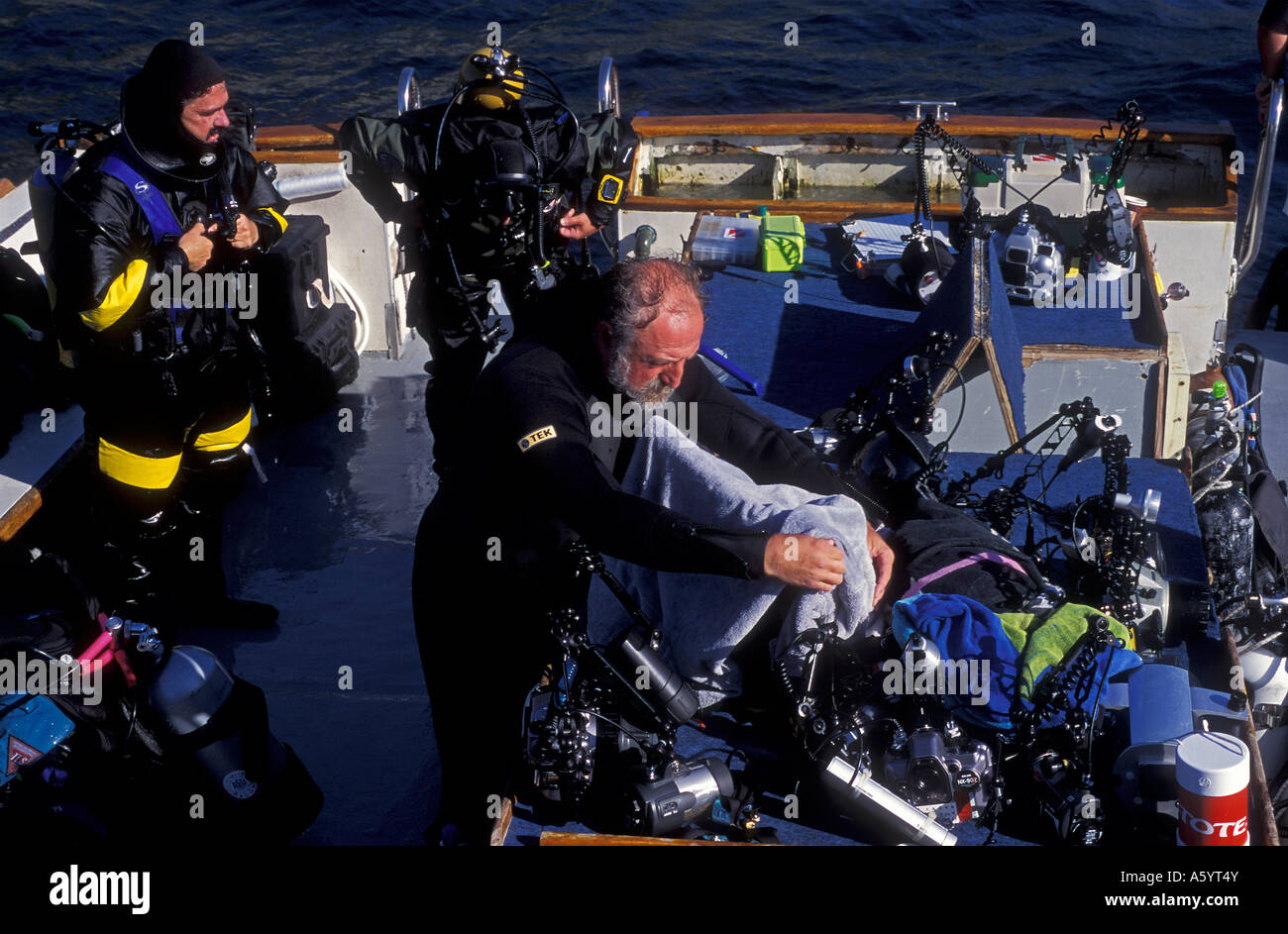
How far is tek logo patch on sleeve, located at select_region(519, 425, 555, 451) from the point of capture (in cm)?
271

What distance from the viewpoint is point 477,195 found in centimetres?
433

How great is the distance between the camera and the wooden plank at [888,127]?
6477 millimetres

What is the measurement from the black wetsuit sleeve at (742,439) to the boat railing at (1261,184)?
3737 millimetres

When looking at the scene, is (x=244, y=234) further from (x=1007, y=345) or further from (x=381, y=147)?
(x=1007, y=345)

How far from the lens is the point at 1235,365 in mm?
5262

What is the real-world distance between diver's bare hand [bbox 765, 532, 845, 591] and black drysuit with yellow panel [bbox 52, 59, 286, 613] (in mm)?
2200

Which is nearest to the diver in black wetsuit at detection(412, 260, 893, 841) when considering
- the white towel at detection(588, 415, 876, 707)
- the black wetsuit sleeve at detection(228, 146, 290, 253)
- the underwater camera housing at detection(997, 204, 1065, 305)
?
the white towel at detection(588, 415, 876, 707)

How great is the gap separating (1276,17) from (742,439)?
4.47m

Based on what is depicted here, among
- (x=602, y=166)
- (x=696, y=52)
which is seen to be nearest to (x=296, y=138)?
(x=602, y=166)

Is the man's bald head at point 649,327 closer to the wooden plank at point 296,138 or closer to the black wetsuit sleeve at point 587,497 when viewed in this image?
the black wetsuit sleeve at point 587,497

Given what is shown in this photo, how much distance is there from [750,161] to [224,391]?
3884 mm

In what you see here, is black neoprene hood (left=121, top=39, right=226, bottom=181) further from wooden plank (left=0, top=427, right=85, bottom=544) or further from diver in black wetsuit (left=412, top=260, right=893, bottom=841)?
diver in black wetsuit (left=412, top=260, right=893, bottom=841)

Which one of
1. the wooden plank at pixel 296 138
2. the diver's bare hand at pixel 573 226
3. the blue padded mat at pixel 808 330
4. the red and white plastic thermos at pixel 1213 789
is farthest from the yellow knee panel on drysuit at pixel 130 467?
the red and white plastic thermos at pixel 1213 789
